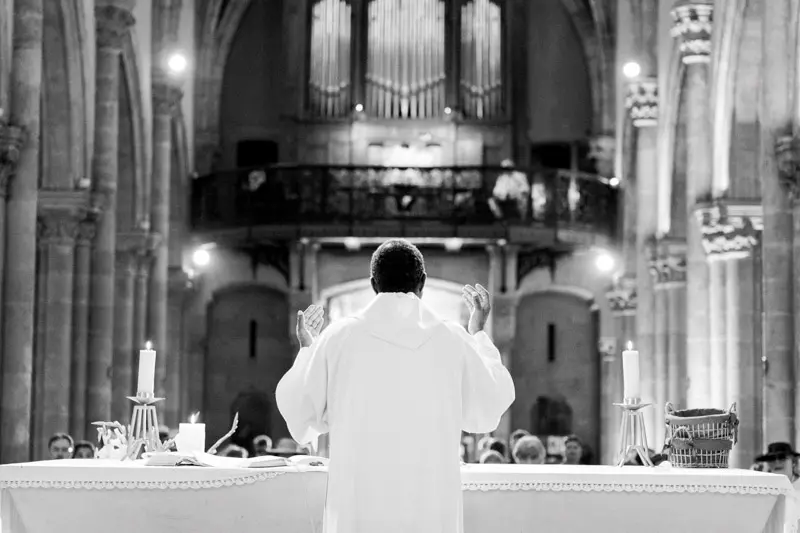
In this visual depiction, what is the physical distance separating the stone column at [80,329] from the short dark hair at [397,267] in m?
14.9

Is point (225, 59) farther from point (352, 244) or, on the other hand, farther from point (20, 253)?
point (20, 253)

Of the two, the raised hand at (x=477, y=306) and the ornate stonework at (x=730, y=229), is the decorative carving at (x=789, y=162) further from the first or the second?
the raised hand at (x=477, y=306)

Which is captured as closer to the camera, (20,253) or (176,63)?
(20,253)

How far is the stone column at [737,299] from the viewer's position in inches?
794

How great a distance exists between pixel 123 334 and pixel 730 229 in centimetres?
912

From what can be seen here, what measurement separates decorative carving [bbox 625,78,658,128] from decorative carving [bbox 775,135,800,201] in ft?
34.8

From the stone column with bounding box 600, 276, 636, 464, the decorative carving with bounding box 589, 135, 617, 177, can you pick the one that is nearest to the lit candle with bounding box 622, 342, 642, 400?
the stone column with bounding box 600, 276, 636, 464

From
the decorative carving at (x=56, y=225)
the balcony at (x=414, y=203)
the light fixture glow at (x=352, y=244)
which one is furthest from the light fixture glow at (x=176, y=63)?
the decorative carving at (x=56, y=225)

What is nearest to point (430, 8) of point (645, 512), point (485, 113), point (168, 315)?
point (485, 113)

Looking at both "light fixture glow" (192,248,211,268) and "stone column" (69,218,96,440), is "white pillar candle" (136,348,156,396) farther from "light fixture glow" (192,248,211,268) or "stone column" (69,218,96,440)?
"light fixture glow" (192,248,211,268)

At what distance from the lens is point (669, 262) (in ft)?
83.9

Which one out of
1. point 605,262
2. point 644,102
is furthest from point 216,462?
point 605,262

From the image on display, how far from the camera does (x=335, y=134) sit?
32.6 meters

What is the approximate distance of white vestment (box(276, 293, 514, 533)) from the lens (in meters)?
6.40
